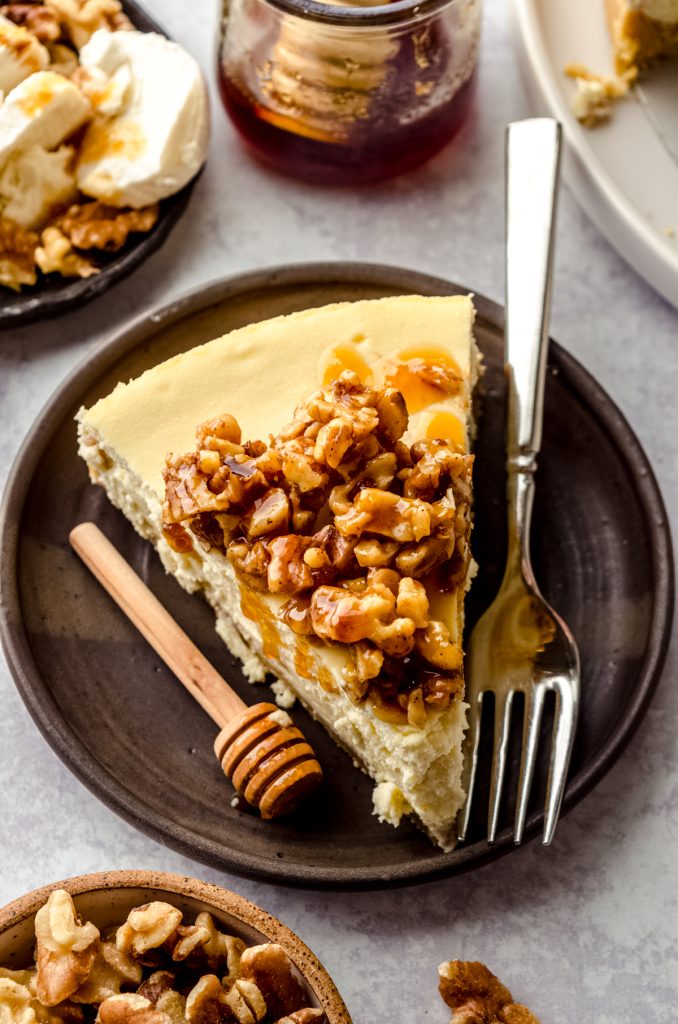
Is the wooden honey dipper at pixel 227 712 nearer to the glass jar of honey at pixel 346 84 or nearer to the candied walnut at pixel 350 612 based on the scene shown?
the candied walnut at pixel 350 612

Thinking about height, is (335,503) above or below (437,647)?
above

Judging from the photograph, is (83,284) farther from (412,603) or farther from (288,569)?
(412,603)

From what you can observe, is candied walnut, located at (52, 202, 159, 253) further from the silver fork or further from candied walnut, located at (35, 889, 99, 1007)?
candied walnut, located at (35, 889, 99, 1007)

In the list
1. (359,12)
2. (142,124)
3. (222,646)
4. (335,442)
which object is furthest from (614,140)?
(222,646)

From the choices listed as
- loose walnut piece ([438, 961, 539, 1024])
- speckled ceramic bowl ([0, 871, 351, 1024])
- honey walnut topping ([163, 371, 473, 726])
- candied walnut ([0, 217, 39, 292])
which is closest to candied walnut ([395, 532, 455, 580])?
honey walnut topping ([163, 371, 473, 726])

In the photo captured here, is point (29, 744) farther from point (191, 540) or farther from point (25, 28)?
point (25, 28)

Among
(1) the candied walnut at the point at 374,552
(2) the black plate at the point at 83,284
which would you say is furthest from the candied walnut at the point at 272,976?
(2) the black plate at the point at 83,284
